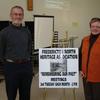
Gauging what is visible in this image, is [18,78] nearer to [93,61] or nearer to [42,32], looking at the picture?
[93,61]

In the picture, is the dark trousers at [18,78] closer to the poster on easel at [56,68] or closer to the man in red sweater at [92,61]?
the poster on easel at [56,68]

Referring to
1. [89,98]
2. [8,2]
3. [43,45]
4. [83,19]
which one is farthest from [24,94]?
[83,19]

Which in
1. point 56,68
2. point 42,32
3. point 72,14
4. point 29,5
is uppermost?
point 29,5

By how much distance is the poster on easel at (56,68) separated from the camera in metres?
3.66

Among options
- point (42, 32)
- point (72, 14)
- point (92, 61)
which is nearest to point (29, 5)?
point (72, 14)

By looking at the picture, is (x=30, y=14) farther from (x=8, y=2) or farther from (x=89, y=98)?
→ (x=89, y=98)

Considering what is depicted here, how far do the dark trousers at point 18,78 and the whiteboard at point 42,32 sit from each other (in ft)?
7.80

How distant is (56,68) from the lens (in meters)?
3.67

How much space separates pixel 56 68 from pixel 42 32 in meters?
2.37

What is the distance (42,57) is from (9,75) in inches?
23.4

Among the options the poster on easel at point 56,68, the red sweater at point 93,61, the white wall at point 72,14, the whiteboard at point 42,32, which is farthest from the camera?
the white wall at point 72,14

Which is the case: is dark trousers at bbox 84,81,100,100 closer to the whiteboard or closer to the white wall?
the whiteboard

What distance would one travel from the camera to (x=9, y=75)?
10.9 feet

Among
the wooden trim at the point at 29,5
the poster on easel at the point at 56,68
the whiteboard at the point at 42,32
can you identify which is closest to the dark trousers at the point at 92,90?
the poster on easel at the point at 56,68
